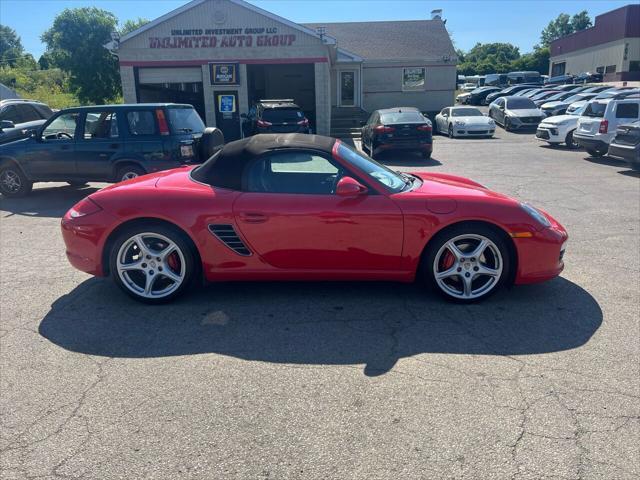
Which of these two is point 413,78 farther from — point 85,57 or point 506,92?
point 85,57

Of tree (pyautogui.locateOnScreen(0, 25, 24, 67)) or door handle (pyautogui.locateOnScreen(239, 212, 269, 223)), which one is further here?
tree (pyautogui.locateOnScreen(0, 25, 24, 67))

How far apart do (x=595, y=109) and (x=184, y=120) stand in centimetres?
Answer: 1226

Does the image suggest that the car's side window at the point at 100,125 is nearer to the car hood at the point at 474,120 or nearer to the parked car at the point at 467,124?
the parked car at the point at 467,124

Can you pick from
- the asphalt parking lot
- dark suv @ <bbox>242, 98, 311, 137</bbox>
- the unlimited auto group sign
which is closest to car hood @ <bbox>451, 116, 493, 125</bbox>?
the unlimited auto group sign

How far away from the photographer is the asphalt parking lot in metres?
2.69

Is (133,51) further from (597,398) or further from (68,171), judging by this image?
(597,398)

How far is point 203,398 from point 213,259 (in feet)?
5.08

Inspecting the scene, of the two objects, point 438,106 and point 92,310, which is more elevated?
point 438,106

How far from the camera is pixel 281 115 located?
16781mm

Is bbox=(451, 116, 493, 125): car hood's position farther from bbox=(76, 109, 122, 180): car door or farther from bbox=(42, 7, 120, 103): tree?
bbox=(42, 7, 120, 103): tree

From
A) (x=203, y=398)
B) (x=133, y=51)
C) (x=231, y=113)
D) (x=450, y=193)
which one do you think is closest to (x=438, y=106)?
(x=231, y=113)

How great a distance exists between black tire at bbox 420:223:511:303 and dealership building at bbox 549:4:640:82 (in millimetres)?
52494

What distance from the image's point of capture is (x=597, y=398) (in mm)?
3201

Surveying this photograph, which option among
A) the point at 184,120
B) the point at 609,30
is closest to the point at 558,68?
the point at 609,30
